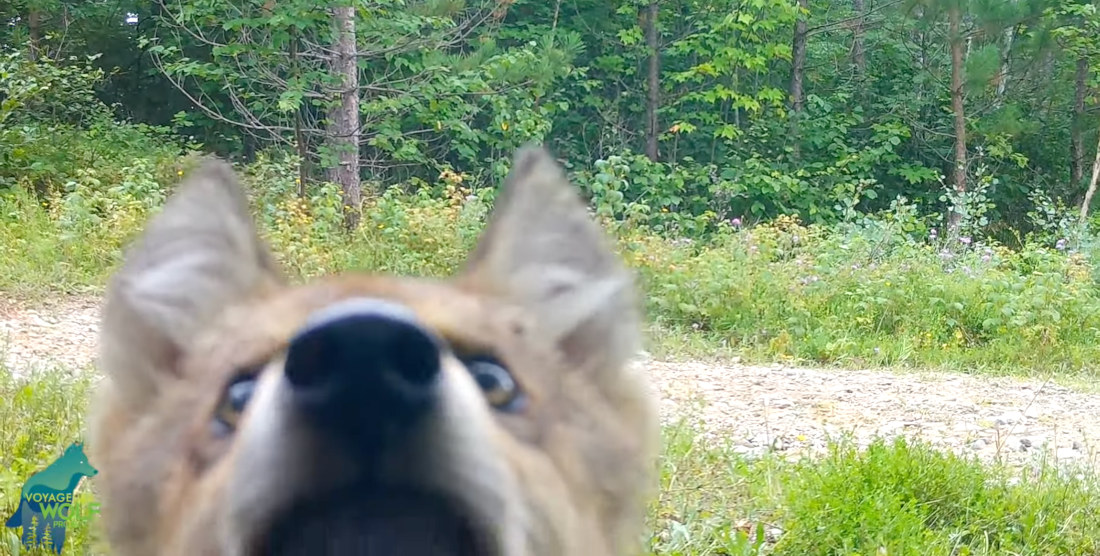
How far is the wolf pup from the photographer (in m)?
1.28

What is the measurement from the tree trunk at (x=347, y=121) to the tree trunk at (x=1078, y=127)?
1878cm

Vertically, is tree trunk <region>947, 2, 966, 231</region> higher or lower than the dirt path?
higher

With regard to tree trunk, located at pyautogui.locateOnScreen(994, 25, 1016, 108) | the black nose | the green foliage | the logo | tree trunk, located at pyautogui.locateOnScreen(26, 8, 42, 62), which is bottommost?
the green foliage

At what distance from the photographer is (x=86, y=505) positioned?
3434 mm

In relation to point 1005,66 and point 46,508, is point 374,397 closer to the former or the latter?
point 46,508

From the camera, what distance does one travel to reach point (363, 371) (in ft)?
4.07

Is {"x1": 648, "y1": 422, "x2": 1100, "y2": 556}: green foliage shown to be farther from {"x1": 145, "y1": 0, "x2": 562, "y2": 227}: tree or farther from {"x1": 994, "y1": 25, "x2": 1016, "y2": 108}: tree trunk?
{"x1": 994, "y1": 25, "x2": 1016, "y2": 108}: tree trunk

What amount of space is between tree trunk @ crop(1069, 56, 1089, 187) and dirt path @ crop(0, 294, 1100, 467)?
1842cm

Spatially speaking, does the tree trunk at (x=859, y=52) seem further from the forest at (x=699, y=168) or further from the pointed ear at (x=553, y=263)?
the pointed ear at (x=553, y=263)

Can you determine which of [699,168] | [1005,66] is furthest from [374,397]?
[1005,66]

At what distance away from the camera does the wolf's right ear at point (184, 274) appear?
1929mm

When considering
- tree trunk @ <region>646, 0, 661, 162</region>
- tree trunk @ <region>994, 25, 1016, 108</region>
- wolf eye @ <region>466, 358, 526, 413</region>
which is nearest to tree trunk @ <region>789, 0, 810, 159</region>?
tree trunk @ <region>646, 0, 661, 162</region>

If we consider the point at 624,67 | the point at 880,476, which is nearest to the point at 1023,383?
the point at 880,476

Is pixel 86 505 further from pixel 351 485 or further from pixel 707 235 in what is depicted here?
pixel 707 235
